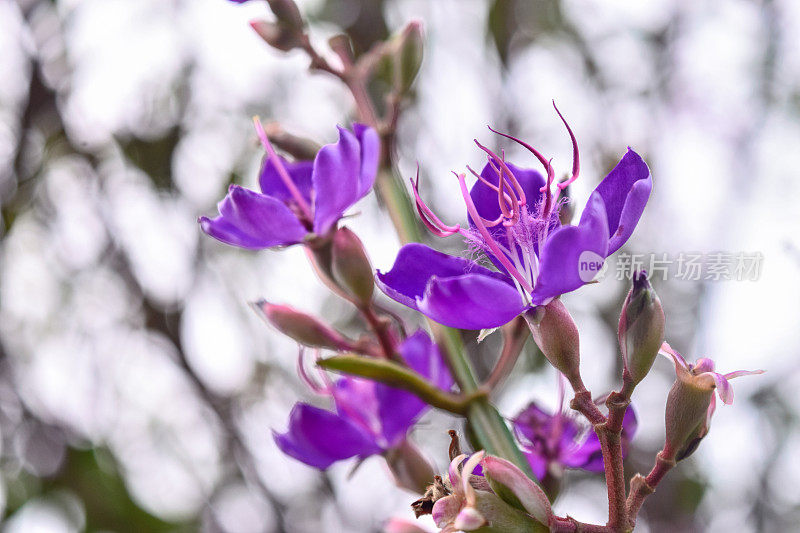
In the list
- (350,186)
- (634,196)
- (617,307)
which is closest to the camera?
(634,196)

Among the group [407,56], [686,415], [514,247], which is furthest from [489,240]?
[407,56]

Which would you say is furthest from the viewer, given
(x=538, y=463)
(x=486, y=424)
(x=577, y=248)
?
(x=538, y=463)

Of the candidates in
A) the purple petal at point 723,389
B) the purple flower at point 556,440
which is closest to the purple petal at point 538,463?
the purple flower at point 556,440

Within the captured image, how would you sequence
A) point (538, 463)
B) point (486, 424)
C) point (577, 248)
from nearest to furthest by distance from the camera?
point (577, 248) → point (486, 424) → point (538, 463)

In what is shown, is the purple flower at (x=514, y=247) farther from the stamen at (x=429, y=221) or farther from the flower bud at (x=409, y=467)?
the flower bud at (x=409, y=467)

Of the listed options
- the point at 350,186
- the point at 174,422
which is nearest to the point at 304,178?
the point at 350,186

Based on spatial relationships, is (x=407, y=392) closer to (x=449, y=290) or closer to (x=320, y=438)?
(x=320, y=438)

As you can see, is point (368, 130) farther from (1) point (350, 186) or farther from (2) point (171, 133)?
(2) point (171, 133)
